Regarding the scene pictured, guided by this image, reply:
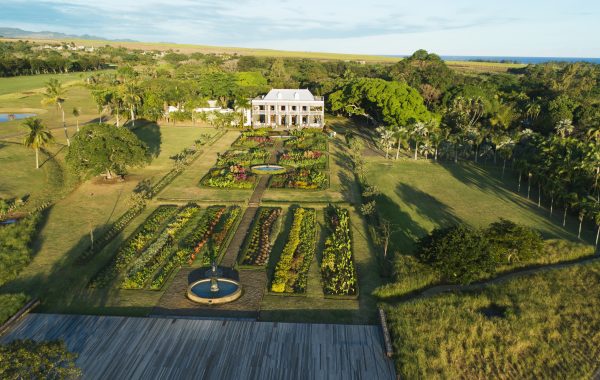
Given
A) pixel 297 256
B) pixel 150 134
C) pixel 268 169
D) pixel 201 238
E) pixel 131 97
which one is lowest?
pixel 297 256

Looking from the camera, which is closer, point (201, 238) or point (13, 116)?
point (201, 238)

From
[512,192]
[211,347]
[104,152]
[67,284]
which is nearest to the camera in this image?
[211,347]

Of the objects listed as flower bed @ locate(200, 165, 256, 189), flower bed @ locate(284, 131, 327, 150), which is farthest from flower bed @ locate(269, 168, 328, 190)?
flower bed @ locate(284, 131, 327, 150)

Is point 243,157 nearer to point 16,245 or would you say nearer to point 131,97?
point 131,97

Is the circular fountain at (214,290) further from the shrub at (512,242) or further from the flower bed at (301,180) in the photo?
the flower bed at (301,180)

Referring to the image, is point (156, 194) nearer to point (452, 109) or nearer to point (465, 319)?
point (465, 319)

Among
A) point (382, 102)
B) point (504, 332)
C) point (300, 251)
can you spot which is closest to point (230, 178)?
point (300, 251)
